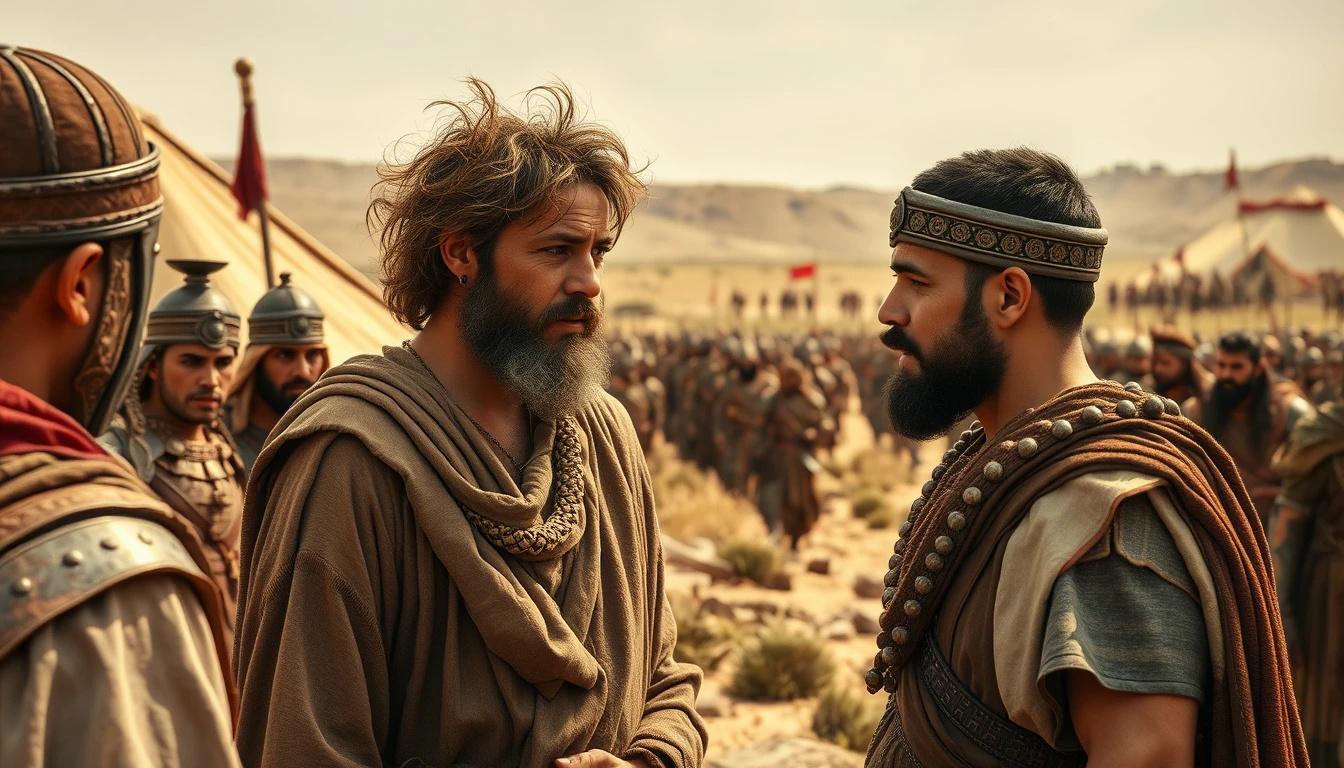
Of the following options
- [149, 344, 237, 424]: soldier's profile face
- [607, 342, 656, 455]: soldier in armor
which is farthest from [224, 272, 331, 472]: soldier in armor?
[607, 342, 656, 455]: soldier in armor

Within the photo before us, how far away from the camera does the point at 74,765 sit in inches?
53.8

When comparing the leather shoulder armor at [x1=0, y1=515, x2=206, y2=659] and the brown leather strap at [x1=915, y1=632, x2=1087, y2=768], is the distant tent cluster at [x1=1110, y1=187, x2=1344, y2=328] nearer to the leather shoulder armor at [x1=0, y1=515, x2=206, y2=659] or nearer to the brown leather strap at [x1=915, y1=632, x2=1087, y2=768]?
the brown leather strap at [x1=915, y1=632, x2=1087, y2=768]

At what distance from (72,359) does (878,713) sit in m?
A: 7.50

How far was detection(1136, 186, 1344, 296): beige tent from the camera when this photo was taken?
63688 millimetres

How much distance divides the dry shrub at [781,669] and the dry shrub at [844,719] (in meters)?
0.65

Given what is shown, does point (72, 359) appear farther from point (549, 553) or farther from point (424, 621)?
point (549, 553)

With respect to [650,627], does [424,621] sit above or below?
above

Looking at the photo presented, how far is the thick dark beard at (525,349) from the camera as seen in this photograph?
9.30ft

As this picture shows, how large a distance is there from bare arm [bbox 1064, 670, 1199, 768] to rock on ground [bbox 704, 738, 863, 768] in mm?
4636

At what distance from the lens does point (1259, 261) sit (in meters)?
62.8

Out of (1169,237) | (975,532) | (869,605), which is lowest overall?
(1169,237)

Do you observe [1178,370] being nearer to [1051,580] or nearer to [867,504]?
[1051,580]

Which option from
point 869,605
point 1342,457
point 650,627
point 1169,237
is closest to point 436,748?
point 650,627

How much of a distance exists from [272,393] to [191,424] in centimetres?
67
